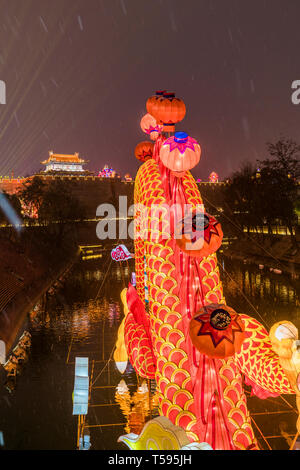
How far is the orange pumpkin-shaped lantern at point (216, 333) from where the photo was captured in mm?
2893

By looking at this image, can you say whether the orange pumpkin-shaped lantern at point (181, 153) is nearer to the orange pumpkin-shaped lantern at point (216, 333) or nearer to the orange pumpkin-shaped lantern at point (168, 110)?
the orange pumpkin-shaped lantern at point (168, 110)

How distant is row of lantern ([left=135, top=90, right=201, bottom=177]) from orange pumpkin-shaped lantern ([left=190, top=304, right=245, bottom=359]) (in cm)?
134

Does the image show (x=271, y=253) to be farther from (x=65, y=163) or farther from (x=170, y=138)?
(x=65, y=163)

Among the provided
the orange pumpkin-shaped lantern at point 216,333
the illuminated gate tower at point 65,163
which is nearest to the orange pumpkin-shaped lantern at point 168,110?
the orange pumpkin-shaped lantern at point 216,333

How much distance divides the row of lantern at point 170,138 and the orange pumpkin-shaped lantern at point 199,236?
59cm

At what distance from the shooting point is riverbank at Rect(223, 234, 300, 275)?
21836 millimetres

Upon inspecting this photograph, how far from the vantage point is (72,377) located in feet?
25.3

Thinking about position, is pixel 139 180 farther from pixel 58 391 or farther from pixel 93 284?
pixel 93 284

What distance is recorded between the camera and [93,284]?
1872 centimetres

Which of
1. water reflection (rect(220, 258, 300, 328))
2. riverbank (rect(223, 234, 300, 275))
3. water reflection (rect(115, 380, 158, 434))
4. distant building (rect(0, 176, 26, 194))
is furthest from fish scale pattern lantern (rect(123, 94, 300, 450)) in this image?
distant building (rect(0, 176, 26, 194))

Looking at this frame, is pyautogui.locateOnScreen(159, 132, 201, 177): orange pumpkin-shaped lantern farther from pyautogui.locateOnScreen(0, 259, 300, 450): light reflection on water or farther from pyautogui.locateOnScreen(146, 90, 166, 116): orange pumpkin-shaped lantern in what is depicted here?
pyautogui.locateOnScreen(0, 259, 300, 450): light reflection on water

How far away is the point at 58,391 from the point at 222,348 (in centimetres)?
521
